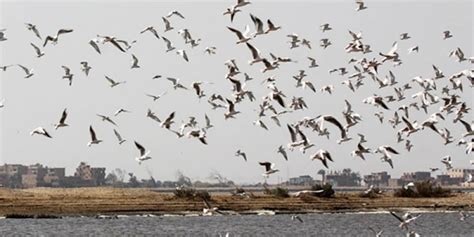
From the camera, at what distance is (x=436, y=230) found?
46.7 metres

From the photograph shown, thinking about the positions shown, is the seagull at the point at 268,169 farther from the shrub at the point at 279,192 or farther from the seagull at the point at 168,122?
the shrub at the point at 279,192

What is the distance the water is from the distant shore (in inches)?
94.4

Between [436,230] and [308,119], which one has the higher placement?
[308,119]

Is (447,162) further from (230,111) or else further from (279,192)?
(279,192)

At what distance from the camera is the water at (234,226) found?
142 ft

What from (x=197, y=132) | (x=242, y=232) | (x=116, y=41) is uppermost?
(x=116, y=41)

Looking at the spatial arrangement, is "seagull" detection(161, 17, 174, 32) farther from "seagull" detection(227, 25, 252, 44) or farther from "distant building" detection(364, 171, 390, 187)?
"distant building" detection(364, 171, 390, 187)

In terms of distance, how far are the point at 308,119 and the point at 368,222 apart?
21.3m

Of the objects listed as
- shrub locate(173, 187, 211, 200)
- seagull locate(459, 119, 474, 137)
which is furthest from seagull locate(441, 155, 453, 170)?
shrub locate(173, 187, 211, 200)

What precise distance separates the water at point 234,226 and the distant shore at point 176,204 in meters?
2.40

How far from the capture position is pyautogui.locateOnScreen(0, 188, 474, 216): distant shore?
5400cm

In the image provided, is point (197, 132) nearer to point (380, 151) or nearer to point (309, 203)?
point (380, 151)

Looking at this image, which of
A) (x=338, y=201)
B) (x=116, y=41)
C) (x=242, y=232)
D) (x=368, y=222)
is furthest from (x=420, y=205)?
(x=116, y=41)

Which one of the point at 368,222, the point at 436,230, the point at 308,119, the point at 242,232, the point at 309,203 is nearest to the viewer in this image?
the point at 308,119
